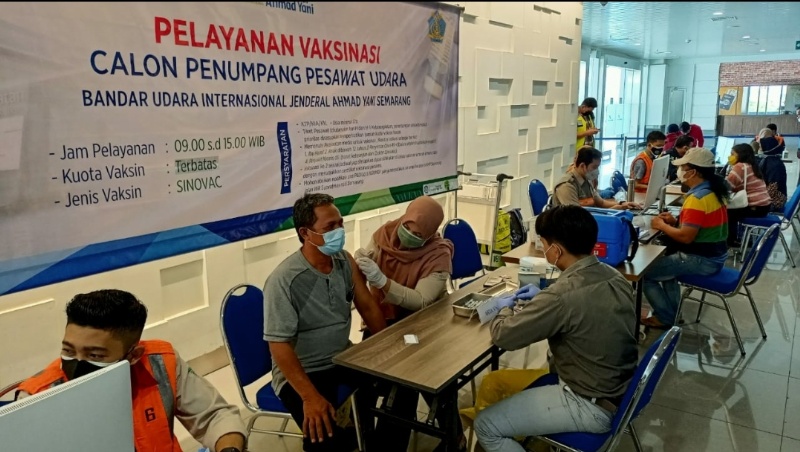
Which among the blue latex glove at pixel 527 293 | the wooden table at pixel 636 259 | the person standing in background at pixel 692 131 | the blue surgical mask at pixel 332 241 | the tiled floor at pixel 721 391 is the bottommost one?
the tiled floor at pixel 721 391

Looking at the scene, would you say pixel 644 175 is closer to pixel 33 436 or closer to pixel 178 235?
pixel 178 235

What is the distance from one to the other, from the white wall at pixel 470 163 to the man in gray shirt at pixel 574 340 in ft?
5.95

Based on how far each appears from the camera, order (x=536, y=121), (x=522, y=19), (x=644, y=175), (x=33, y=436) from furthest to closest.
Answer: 1. (x=536, y=121)
2. (x=522, y=19)
3. (x=644, y=175)
4. (x=33, y=436)

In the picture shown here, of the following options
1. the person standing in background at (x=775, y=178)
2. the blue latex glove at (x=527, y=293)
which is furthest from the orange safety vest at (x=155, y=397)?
the person standing in background at (x=775, y=178)

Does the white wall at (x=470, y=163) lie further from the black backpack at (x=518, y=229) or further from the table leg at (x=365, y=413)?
the table leg at (x=365, y=413)

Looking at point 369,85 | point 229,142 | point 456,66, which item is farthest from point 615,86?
point 229,142

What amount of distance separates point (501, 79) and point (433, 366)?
157 inches

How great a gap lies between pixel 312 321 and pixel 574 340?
908mm

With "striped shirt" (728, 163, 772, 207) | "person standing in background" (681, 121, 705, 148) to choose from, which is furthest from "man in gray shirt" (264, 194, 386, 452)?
"person standing in background" (681, 121, 705, 148)

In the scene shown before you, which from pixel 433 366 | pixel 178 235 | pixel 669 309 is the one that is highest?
pixel 178 235

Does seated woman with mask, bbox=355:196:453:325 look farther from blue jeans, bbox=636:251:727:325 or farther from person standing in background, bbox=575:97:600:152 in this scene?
person standing in background, bbox=575:97:600:152

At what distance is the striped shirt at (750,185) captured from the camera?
503 cm

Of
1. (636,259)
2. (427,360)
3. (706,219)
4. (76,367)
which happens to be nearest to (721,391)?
(636,259)

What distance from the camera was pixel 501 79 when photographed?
17.3ft
